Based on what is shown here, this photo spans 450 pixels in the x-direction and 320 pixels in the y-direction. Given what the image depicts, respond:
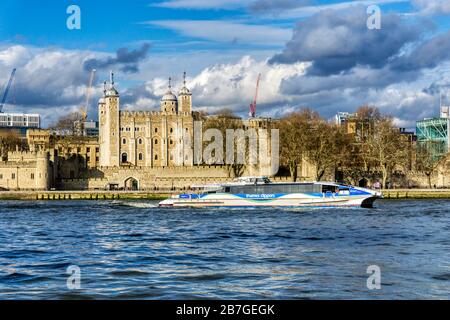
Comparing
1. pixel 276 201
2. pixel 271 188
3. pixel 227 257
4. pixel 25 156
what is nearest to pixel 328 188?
pixel 276 201

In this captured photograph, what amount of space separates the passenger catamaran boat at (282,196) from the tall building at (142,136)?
42151 mm

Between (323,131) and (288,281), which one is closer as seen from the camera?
(288,281)

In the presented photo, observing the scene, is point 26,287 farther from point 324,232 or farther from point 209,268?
point 324,232

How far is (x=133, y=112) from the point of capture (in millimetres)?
105688

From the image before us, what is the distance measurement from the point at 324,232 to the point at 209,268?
13.5m

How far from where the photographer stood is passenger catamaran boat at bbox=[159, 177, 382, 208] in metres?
59.8

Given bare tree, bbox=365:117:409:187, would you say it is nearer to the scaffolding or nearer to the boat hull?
the scaffolding

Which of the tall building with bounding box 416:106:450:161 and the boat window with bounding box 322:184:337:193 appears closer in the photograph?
the boat window with bounding box 322:184:337:193

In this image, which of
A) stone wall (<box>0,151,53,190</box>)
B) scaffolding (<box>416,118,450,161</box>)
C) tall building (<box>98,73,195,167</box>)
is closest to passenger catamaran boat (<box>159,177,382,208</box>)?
stone wall (<box>0,151,53,190</box>)

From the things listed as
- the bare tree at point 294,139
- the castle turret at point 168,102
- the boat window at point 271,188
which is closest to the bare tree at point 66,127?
the castle turret at point 168,102

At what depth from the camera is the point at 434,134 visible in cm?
12606

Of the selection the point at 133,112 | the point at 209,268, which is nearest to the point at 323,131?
the point at 133,112

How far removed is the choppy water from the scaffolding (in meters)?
66.3

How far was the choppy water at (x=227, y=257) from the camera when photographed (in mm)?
21000
